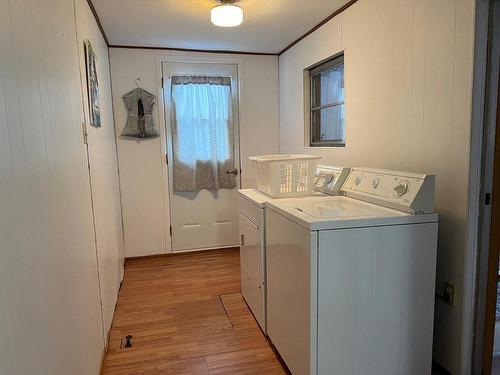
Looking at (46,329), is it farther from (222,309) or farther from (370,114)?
(370,114)

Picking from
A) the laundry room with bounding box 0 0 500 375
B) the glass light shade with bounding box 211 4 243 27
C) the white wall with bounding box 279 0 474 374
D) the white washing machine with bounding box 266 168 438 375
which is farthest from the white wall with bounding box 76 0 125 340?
the white wall with bounding box 279 0 474 374

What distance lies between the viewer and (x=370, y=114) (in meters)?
2.41

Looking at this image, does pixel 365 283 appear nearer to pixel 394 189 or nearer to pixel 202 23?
pixel 394 189

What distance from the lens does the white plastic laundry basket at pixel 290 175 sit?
Result: 2.28 metres

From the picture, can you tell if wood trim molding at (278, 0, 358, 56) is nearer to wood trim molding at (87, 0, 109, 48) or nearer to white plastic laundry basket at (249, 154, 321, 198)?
white plastic laundry basket at (249, 154, 321, 198)

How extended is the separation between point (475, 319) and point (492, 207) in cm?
56

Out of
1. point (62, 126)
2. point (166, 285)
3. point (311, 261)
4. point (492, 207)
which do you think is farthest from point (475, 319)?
point (166, 285)

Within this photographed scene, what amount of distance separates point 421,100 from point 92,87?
200 cm

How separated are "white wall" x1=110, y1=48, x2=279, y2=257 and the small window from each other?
781mm

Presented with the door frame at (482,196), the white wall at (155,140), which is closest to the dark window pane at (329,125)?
the white wall at (155,140)

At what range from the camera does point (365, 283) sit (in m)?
1.63

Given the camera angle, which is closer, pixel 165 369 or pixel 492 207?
pixel 492 207

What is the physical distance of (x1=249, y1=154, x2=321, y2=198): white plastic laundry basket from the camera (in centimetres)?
228

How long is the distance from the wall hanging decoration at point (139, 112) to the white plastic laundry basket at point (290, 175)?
6.13 ft
